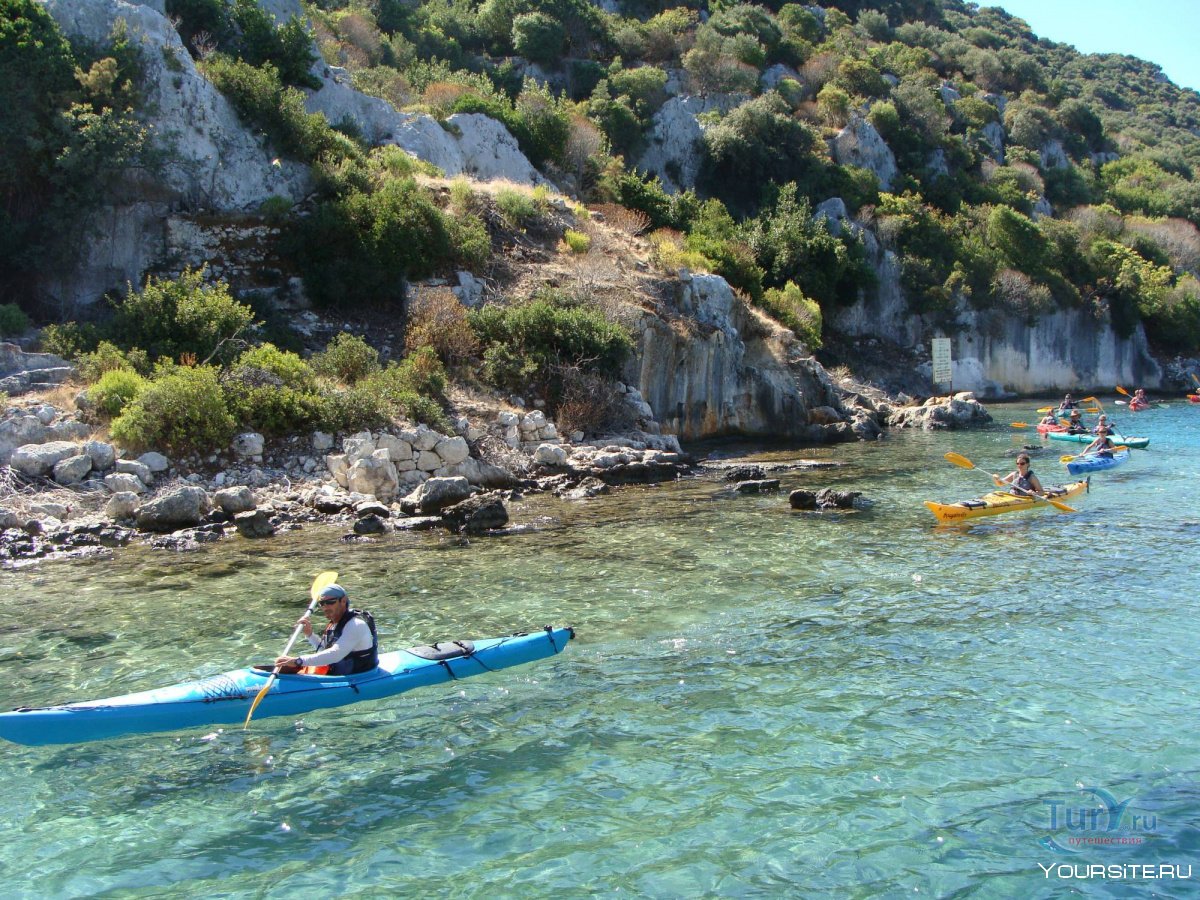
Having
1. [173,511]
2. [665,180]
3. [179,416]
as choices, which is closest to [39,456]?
[179,416]

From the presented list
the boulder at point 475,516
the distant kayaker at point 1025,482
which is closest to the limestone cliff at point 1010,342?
the distant kayaker at point 1025,482

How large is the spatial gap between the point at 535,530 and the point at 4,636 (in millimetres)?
7045

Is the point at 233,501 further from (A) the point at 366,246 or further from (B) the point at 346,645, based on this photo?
(A) the point at 366,246

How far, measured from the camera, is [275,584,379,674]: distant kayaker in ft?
23.9

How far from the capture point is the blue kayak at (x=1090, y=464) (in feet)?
62.1

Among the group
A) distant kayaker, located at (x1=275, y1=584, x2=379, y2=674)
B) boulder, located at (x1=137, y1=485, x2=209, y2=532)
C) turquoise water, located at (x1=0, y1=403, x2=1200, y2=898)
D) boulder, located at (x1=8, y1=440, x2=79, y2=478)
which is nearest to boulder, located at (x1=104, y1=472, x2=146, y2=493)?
boulder, located at (x1=137, y1=485, x2=209, y2=532)

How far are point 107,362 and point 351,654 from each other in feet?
37.2

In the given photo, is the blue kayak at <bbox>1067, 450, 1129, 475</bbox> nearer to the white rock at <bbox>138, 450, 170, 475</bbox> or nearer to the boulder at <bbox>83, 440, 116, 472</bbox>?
the white rock at <bbox>138, 450, 170, 475</bbox>

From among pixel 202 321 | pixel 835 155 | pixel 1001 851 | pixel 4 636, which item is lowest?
pixel 1001 851

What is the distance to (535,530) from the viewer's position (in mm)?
13711

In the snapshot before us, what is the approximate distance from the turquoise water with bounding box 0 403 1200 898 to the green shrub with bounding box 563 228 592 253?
14426 millimetres

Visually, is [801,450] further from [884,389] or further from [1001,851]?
[1001,851]

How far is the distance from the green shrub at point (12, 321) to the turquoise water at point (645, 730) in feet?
25.6

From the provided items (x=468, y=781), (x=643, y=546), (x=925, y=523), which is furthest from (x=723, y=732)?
(x=925, y=523)
